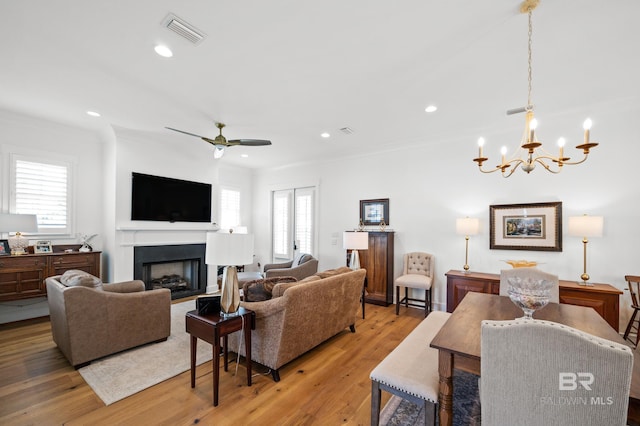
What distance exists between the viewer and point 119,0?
72.7 inches

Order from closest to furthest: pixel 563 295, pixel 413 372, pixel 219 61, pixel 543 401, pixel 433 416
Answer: pixel 543 401
pixel 433 416
pixel 413 372
pixel 219 61
pixel 563 295

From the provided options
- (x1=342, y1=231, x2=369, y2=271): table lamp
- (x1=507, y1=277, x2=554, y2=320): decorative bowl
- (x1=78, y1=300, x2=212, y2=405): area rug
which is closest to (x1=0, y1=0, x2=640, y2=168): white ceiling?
(x1=342, y1=231, x2=369, y2=271): table lamp

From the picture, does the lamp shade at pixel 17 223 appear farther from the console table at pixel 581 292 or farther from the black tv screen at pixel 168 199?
the console table at pixel 581 292

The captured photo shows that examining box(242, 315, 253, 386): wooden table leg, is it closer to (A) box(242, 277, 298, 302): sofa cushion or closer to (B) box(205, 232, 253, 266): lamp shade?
(A) box(242, 277, 298, 302): sofa cushion

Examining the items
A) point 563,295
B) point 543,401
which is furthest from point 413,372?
point 563,295

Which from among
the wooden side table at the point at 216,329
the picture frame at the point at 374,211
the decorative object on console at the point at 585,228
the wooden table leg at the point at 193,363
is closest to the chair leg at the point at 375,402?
the wooden side table at the point at 216,329

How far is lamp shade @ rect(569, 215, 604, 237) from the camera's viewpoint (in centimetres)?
313

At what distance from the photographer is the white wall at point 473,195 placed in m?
3.34

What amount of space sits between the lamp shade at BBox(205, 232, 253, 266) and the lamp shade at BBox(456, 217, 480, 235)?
3275 mm

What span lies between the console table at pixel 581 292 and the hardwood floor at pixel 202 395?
1.65 m

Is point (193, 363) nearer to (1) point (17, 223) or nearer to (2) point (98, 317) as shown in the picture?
(2) point (98, 317)

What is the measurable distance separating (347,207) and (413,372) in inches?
164

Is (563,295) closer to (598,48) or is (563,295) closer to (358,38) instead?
(598,48)

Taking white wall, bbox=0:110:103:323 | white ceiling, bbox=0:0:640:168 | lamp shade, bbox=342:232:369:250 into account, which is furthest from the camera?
lamp shade, bbox=342:232:369:250
